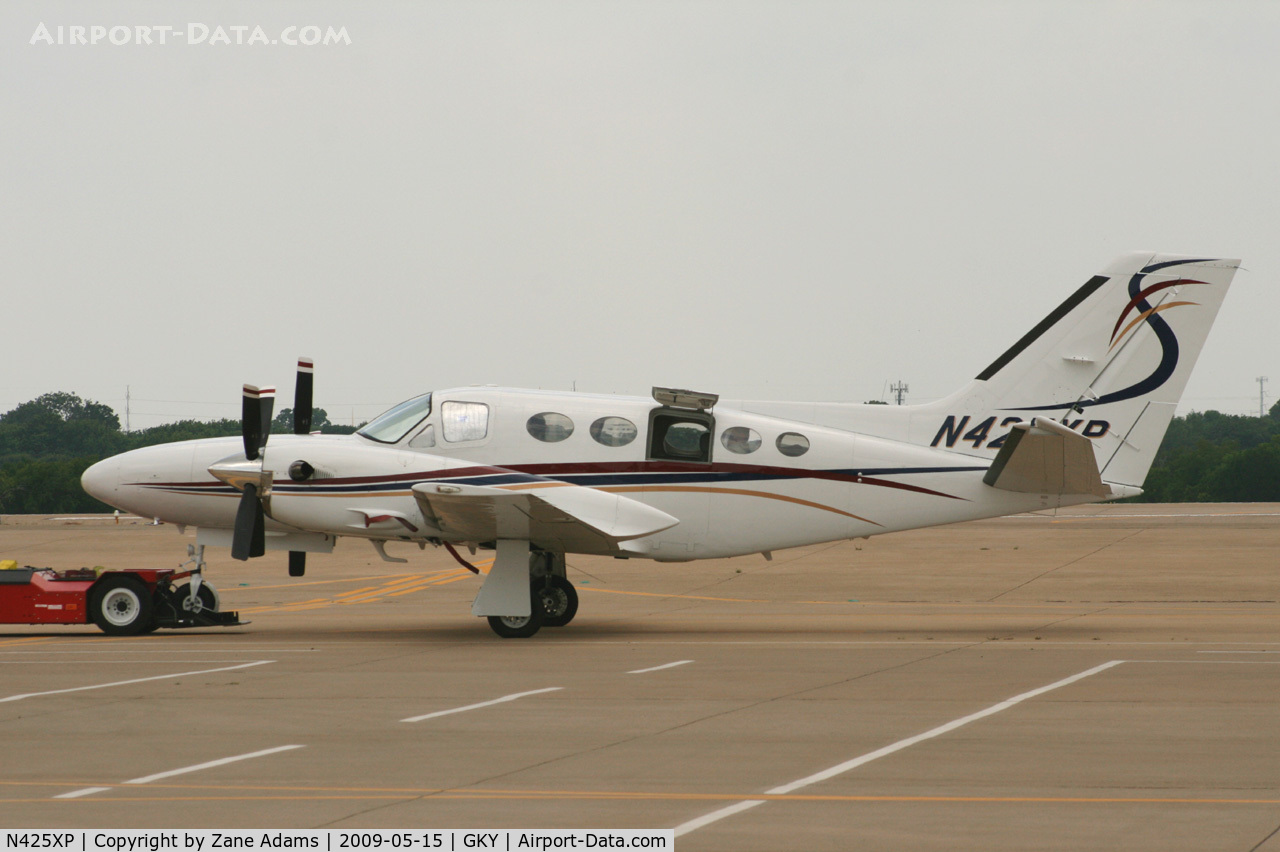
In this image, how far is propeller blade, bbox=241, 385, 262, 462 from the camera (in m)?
17.3

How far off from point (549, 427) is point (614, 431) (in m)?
0.95

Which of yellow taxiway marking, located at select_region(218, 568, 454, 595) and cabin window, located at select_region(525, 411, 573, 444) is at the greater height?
cabin window, located at select_region(525, 411, 573, 444)

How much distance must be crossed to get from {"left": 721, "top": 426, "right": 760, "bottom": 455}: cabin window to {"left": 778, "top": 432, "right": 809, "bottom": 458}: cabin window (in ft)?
1.18

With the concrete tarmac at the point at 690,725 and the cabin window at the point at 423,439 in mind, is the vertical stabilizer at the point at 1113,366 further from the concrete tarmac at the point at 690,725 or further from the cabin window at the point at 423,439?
the cabin window at the point at 423,439

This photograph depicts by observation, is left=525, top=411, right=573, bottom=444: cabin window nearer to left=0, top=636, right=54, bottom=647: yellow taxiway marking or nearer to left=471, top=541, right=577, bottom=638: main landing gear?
left=471, top=541, right=577, bottom=638: main landing gear


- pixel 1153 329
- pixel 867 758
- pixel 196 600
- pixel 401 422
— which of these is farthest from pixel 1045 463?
pixel 196 600

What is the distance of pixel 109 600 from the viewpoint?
18.0m

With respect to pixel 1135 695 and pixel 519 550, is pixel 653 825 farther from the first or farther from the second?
pixel 519 550

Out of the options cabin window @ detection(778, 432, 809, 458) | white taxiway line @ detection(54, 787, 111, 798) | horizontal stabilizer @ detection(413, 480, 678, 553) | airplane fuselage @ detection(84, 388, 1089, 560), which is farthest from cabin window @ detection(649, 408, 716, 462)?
white taxiway line @ detection(54, 787, 111, 798)

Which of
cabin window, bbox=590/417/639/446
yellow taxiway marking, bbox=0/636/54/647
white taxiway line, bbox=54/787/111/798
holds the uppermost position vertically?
cabin window, bbox=590/417/639/446

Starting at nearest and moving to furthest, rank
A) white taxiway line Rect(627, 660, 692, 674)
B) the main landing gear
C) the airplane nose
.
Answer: white taxiway line Rect(627, 660, 692, 674) → the main landing gear → the airplane nose

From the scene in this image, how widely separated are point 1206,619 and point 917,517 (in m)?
5.62


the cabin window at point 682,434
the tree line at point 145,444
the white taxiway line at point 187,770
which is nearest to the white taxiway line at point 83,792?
the white taxiway line at point 187,770

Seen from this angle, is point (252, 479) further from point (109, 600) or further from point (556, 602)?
point (556, 602)
